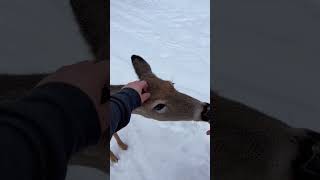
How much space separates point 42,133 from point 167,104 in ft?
1.70

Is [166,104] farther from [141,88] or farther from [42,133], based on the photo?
[42,133]

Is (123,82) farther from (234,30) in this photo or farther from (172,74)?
(234,30)

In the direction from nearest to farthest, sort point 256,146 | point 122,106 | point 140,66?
point 122,106
point 256,146
point 140,66

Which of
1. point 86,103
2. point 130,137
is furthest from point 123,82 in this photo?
point 86,103

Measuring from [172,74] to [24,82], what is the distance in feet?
1.26

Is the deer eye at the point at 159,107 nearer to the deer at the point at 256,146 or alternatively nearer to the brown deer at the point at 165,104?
the brown deer at the point at 165,104

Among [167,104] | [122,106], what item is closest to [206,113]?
[167,104]

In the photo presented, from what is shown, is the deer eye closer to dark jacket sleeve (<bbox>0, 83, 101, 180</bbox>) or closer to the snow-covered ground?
the snow-covered ground

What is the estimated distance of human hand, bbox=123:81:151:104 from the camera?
73 cm

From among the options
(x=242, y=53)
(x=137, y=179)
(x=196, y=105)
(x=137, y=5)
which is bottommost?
(x=137, y=179)

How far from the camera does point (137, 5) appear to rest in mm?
963

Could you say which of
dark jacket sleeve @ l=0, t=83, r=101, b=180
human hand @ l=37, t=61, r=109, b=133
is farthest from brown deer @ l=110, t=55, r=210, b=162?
dark jacket sleeve @ l=0, t=83, r=101, b=180

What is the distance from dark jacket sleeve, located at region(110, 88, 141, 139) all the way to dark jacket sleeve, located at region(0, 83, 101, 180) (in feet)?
0.47

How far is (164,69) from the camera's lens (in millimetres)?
869
